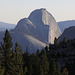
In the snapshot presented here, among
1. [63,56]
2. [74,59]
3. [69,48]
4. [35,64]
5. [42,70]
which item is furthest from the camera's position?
[69,48]

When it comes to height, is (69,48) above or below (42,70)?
above

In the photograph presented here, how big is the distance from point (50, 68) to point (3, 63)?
693 inches

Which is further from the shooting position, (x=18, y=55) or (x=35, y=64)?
(x=35, y=64)

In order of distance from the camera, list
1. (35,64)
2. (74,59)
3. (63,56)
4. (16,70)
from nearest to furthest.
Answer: (16,70)
(35,64)
(74,59)
(63,56)

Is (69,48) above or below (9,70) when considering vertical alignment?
above

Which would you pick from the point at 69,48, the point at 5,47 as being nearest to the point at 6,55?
the point at 5,47

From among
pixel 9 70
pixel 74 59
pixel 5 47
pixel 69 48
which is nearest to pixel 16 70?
pixel 9 70

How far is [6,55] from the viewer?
56.5 m

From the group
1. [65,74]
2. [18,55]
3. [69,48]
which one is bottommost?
[65,74]

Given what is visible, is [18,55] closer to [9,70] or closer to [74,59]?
[9,70]

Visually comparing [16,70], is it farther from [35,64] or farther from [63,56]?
[63,56]

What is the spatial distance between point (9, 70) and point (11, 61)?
2246 millimetres

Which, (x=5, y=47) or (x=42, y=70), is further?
(x=42, y=70)

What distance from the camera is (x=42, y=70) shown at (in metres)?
65.8
